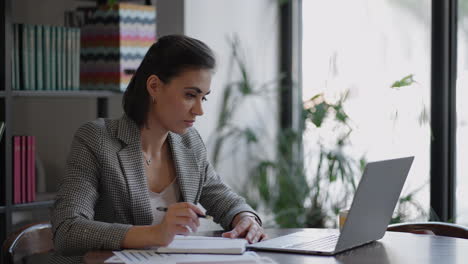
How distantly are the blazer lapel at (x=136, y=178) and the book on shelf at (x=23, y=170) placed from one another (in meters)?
1.02

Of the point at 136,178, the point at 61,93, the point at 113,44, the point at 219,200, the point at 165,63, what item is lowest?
the point at 219,200

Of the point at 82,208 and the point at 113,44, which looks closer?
the point at 82,208

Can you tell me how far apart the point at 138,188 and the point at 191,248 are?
1.32 ft

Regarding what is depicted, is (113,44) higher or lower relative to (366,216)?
higher

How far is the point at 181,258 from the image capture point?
1.85 metres

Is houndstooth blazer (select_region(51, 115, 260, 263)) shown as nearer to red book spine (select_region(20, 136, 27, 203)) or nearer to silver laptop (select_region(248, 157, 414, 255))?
silver laptop (select_region(248, 157, 414, 255))

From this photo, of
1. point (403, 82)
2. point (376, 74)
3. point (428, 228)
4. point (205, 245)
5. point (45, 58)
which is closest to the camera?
point (205, 245)

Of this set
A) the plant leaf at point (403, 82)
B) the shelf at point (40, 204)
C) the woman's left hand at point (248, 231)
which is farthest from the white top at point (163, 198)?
the plant leaf at point (403, 82)

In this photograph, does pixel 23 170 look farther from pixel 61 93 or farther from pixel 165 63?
pixel 165 63

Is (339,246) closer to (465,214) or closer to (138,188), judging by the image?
(138,188)

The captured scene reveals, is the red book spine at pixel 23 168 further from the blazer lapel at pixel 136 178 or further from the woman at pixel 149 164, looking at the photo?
the blazer lapel at pixel 136 178

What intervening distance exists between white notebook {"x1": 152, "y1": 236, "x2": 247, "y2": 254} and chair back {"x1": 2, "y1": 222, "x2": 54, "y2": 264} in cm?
60

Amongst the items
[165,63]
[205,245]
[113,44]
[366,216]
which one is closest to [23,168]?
[113,44]

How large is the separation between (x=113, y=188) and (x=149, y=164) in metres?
0.19
